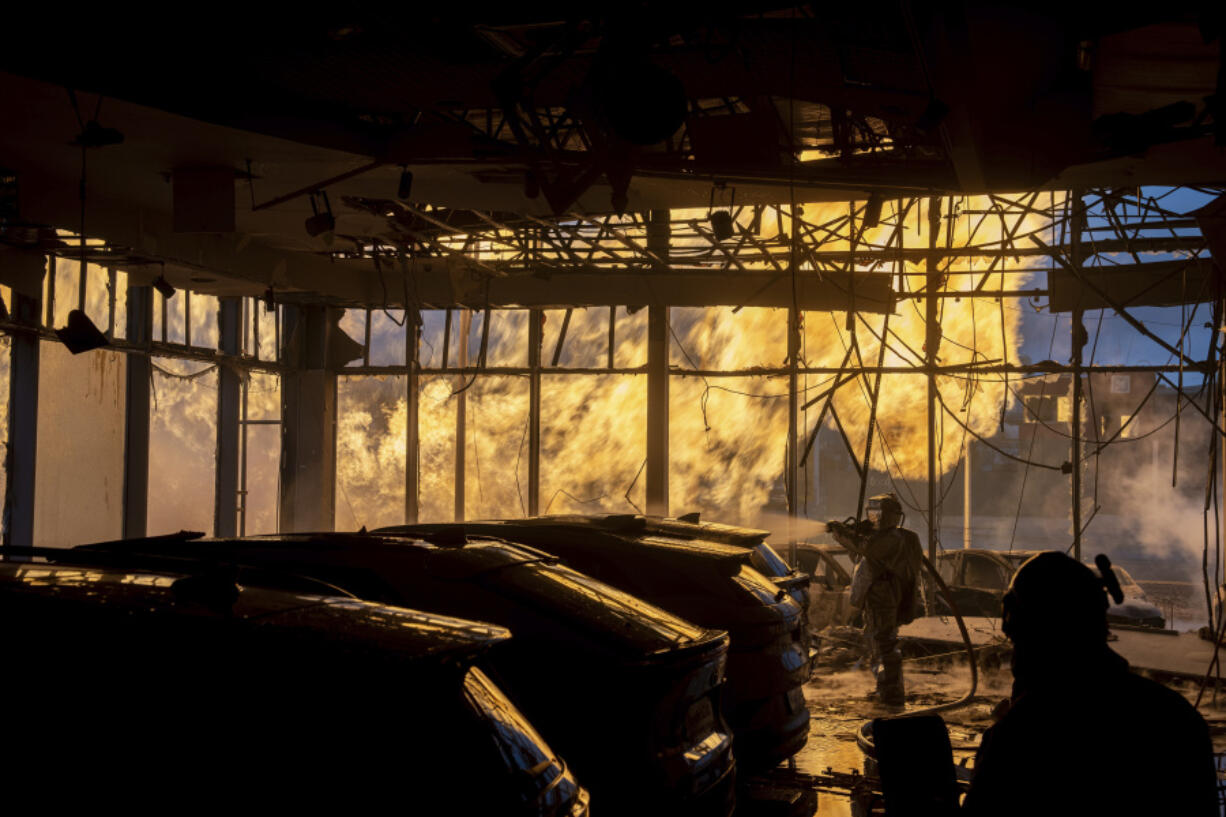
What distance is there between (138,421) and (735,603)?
35.9ft

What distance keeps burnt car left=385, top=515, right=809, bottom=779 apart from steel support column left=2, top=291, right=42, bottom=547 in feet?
25.3

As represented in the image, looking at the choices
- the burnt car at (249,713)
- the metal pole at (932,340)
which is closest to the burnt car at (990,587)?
the metal pole at (932,340)

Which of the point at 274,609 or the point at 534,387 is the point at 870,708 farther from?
the point at 534,387

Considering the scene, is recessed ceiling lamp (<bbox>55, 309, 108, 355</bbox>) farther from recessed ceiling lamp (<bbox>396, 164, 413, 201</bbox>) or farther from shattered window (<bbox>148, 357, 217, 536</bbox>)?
shattered window (<bbox>148, 357, 217, 536</bbox>)

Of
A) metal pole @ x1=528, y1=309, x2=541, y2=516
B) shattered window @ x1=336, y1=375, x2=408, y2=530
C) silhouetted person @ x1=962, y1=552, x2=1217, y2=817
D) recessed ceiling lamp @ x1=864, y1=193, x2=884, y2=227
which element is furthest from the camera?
shattered window @ x1=336, y1=375, x2=408, y2=530

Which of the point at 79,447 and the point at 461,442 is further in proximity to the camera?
the point at 461,442

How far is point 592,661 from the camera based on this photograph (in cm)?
417

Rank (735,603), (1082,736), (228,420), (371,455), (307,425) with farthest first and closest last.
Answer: (371,455)
(307,425)
(228,420)
(735,603)
(1082,736)

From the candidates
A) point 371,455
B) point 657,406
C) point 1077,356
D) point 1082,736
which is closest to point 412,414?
point 657,406

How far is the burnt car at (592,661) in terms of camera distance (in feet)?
13.1

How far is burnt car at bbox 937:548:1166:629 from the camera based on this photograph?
14562 millimetres

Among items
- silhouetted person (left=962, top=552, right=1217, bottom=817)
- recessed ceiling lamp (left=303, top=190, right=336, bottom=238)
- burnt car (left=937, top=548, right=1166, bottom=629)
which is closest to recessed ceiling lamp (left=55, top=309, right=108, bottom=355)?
recessed ceiling lamp (left=303, top=190, right=336, bottom=238)

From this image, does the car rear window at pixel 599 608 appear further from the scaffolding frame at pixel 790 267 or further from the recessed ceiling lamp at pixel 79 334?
the scaffolding frame at pixel 790 267

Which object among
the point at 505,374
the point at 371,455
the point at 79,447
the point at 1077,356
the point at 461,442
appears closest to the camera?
the point at 79,447
